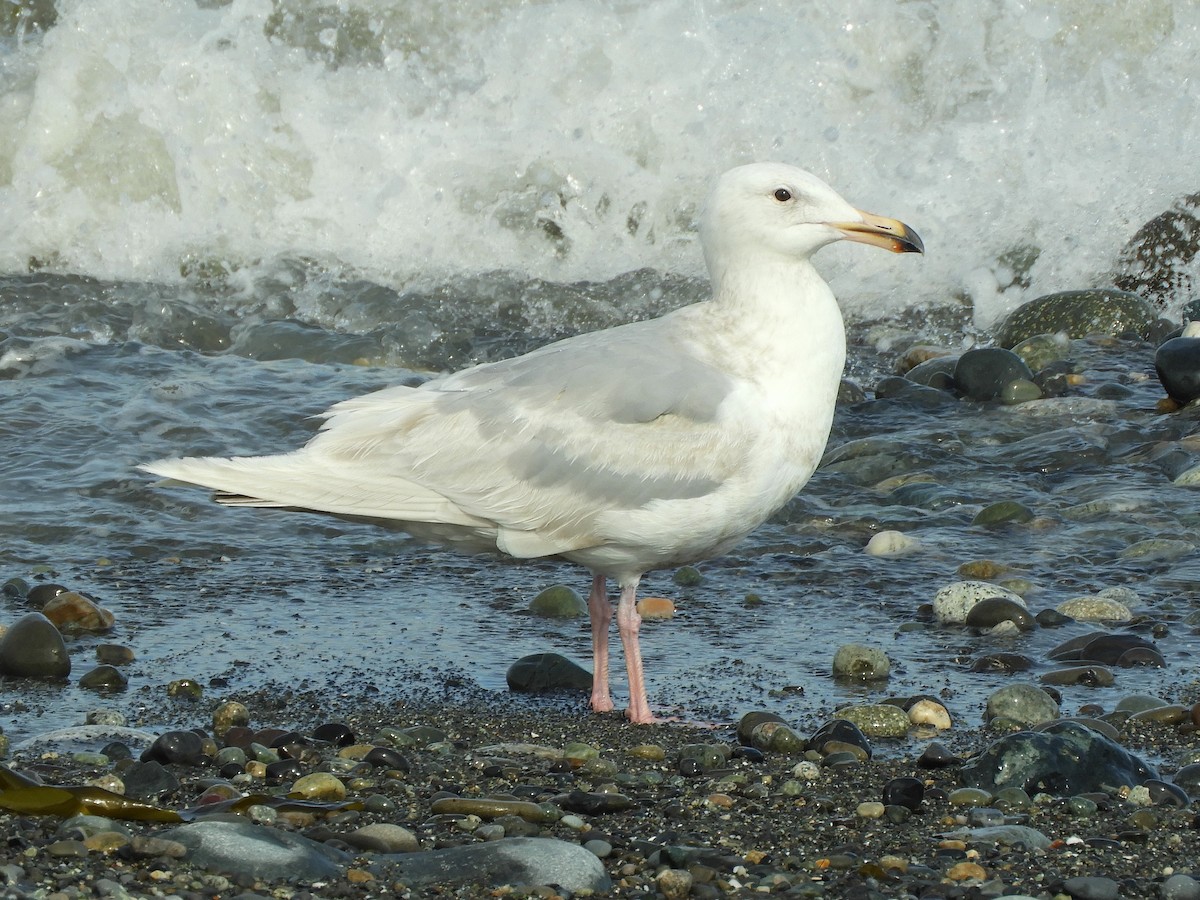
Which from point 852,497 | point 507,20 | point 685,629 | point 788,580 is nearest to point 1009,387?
point 852,497

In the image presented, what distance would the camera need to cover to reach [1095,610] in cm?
573

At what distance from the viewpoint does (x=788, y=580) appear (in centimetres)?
631

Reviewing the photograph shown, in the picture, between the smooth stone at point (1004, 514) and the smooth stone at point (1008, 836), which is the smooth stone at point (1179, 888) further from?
the smooth stone at point (1004, 514)

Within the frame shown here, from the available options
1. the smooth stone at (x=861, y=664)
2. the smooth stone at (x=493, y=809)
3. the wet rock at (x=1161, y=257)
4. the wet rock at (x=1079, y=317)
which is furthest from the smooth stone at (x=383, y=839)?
the wet rock at (x=1161, y=257)

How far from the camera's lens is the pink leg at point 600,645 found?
5.05m

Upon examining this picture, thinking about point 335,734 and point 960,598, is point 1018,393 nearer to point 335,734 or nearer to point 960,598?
point 960,598

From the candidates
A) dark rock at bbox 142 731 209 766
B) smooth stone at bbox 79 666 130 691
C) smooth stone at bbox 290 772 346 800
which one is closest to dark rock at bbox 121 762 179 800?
dark rock at bbox 142 731 209 766

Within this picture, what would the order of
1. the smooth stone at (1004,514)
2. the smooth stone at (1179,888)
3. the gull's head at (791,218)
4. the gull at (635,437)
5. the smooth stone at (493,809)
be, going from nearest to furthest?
the smooth stone at (1179,888) < the smooth stone at (493,809) < the gull at (635,437) < the gull's head at (791,218) < the smooth stone at (1004,514)

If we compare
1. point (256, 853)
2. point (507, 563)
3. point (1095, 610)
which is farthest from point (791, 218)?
point (256, 853)

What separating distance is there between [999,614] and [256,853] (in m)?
3.16

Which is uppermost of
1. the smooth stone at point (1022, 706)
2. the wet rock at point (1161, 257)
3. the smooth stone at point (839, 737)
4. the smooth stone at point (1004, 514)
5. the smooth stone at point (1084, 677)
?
the wet rock at point (1161, 257)

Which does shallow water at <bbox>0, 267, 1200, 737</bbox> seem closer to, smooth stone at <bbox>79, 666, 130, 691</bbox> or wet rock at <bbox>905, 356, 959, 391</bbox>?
smooth stone at <bbox>79, 666, 130, 691</bbox>

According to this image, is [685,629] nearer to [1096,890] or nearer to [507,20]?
[1096,890]

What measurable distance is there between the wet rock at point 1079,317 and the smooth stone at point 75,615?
6.19 m
